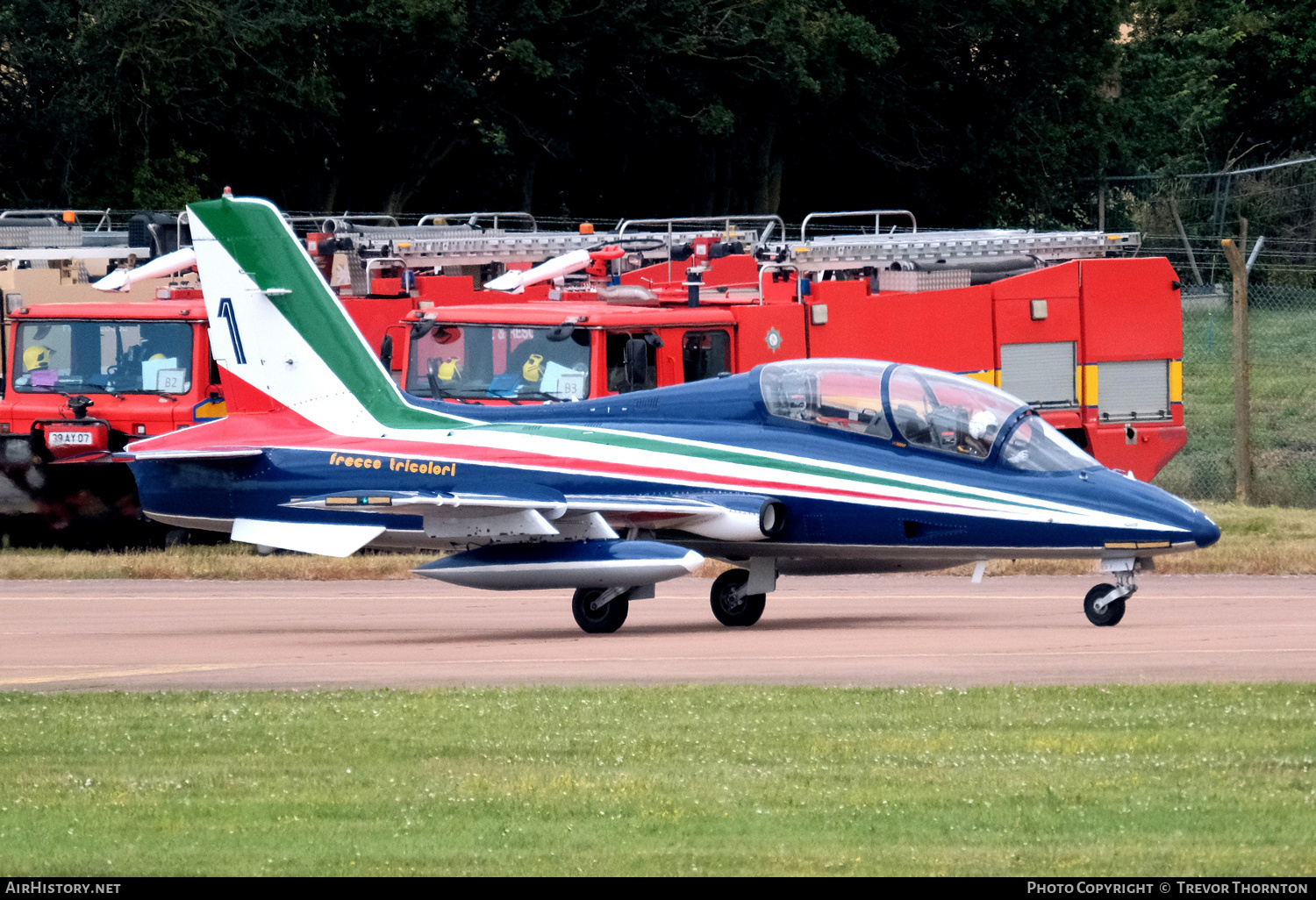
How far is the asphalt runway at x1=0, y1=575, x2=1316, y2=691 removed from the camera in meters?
12.7

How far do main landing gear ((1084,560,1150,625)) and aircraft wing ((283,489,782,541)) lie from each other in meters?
2.42

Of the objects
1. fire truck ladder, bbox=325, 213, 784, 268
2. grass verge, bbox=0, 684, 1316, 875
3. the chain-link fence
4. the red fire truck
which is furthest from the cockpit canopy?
fire truck ladder, bbox=325, 213, 784, 268

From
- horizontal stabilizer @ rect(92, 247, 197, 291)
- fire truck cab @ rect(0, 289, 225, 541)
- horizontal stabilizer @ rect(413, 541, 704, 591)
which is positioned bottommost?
horizontal stabilizer @ rect(413, 541, 704, 591)

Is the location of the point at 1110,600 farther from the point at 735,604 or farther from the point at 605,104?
the point at 605,104

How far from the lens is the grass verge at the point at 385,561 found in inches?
750

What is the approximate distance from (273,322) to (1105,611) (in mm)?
7432

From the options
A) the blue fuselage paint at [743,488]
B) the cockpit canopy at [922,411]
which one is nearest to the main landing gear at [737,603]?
the blue fuselage paint at [743,488]

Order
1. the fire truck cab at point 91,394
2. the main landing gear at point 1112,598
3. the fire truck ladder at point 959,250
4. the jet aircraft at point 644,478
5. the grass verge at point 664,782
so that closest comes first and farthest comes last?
the grass verge at point 664,782, the main landing gear at point 1112,598, the jet aircraft at point 644,478, the fire truck cab at point 91,394, the fire truck ladder at point 959,250

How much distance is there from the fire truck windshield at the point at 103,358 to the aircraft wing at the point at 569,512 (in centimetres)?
650

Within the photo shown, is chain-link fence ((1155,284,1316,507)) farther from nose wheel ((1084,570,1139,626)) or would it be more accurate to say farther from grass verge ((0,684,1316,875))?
grass verge ((0,684,1316,875))

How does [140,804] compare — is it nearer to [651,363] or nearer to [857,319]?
[651,363]

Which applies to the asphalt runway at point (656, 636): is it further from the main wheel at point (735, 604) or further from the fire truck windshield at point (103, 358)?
the fire truck windshield at point (103, 358)

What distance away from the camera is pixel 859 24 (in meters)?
46.8
